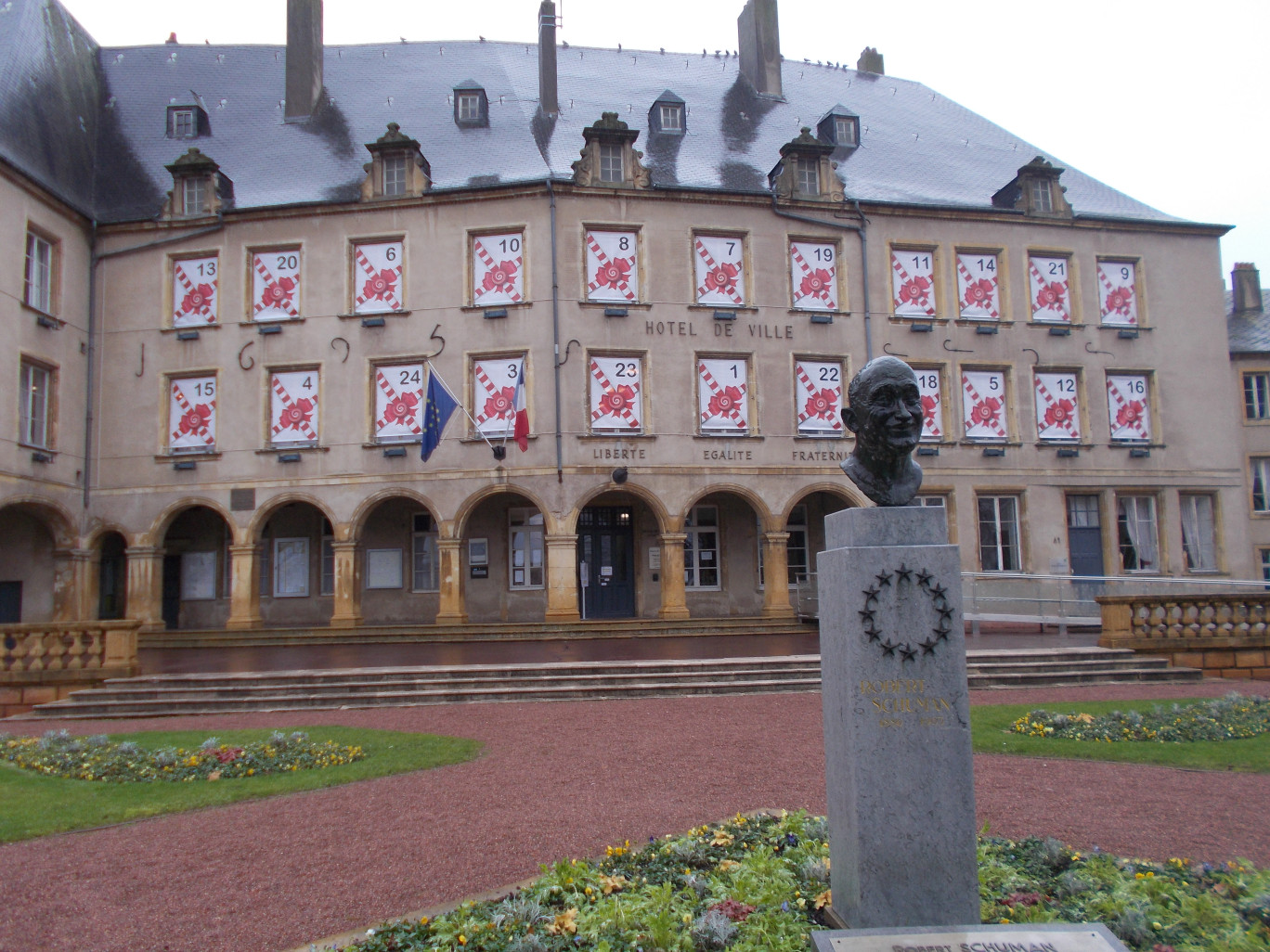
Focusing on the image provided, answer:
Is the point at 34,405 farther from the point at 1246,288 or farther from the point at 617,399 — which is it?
the point at 1246,288

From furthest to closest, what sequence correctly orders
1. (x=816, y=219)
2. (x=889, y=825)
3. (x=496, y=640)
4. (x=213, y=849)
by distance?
(x=816, y=219)
(x=496, y=640)
(x=213, y=849)
(x=889, y=825)

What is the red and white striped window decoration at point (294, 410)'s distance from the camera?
22.3m

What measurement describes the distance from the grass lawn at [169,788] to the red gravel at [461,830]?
25cm

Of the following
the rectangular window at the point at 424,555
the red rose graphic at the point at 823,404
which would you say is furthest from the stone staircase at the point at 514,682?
the red rose graphic at the point at 823,404

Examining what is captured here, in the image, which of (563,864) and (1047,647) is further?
(1047,647)

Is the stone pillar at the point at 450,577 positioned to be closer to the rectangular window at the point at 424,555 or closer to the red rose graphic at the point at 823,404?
the rectangular window at the point at 424,555

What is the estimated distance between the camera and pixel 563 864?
4.87m

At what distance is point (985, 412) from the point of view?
23.8 metres

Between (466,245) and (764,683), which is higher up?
(466,245)

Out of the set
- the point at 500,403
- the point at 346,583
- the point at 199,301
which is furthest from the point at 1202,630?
the point at 199,301

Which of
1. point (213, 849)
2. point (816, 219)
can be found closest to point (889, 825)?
point (213, 849)

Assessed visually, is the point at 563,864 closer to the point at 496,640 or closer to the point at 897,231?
the point at 496,640

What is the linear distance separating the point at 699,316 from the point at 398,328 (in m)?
7.33

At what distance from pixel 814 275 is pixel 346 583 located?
1381 cm
